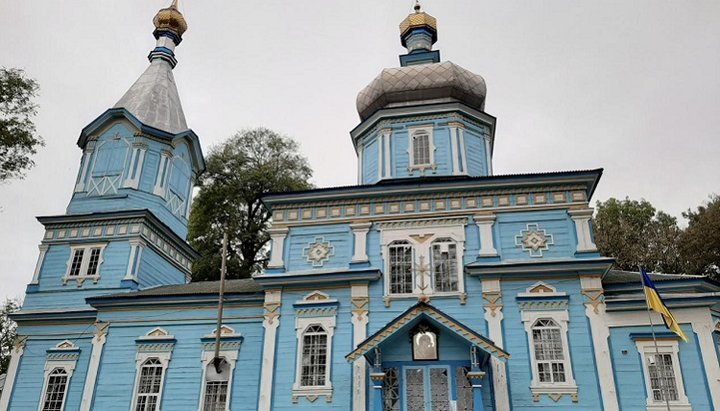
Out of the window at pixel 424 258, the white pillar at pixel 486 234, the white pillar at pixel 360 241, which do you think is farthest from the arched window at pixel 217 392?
the white pillar at pixel 486 234

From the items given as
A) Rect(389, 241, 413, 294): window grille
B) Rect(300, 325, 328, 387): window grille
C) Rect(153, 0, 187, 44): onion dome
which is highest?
Rect(153, 0, 187, 44): onion dome

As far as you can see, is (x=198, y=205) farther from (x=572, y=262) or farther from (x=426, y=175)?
(x=572, y=262)

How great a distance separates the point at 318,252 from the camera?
16.7 m

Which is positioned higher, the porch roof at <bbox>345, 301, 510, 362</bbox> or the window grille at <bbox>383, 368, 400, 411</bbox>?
the porch roof at <bbox>345, 301, 510, 362</bbox>

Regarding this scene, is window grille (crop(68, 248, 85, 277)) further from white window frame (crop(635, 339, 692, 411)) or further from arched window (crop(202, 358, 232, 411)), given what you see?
white window frame (crop(635, 339, 692, 411))

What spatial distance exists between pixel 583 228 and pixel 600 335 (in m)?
2.87

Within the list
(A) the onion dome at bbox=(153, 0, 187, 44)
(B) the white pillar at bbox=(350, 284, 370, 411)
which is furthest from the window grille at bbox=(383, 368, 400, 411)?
(A) the onion dome at bbox=(153, 0, 187, 44)

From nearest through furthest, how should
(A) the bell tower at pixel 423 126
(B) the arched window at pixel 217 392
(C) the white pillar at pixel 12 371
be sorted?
1. (B) the arched window at pixel 217 392
2. (C) the white pillar at pixel 12 371
3. (A) the bell tower at pixel 423 126

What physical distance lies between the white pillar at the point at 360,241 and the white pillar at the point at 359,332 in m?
0.84

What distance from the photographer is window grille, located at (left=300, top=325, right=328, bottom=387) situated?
49.5ft

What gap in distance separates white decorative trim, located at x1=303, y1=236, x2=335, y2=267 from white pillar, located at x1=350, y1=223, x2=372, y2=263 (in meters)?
0.73

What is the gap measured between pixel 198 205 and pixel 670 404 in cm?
2455

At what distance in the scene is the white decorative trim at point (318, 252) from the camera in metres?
16.6

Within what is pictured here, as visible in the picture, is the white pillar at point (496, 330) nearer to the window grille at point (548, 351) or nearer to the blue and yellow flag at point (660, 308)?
the window grille at point (548, 351)
